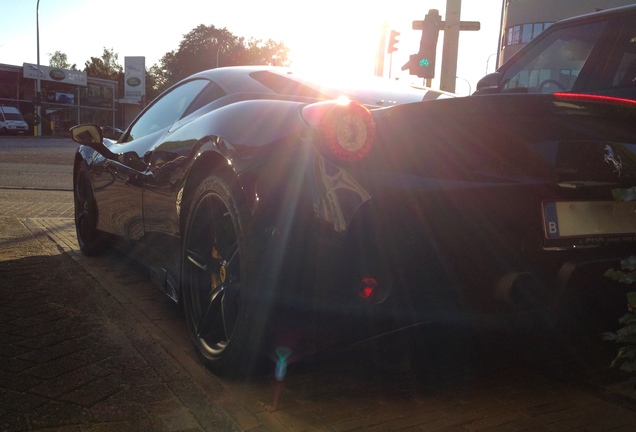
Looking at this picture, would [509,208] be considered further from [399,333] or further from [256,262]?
[256,262]

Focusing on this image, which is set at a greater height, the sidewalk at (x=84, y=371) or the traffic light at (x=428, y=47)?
the traffic light at (x=428, y=47)

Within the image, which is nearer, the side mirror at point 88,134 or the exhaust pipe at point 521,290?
the exhaust pipe at point 521,290

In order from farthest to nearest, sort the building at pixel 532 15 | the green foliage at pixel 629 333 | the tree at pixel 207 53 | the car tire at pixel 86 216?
1. the tree at pixel 207 53
2. the building at pixel 532 15
3. the car tire at pixel 86 216
4. the green foliage at pixel 629 333

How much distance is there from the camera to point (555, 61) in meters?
5.11

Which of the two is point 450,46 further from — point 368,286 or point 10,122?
point 10,122

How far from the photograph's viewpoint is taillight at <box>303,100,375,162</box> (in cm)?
253

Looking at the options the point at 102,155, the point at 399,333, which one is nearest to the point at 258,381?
the point at 399,333

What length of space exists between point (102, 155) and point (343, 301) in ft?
10.3

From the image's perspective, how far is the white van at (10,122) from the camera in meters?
49.9

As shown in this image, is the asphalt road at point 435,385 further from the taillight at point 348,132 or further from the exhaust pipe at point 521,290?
the taillight at point 348,132

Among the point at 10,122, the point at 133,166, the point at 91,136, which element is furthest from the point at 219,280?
the point at 10,122

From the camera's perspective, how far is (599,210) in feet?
9.03

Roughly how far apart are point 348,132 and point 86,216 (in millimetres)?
3685

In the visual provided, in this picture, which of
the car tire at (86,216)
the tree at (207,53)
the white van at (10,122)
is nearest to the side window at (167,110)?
the car tire at (86,216)
